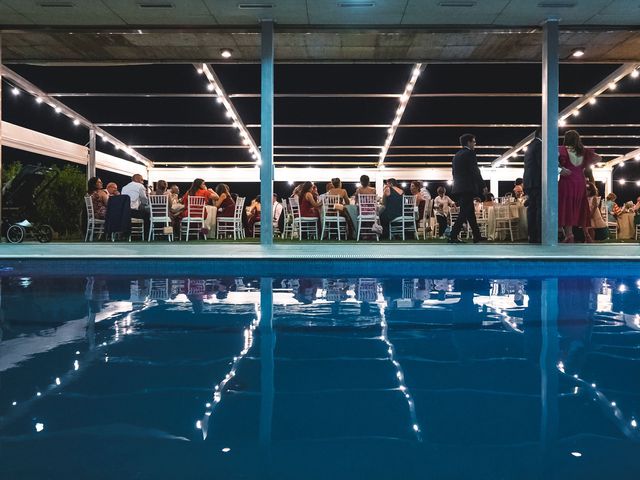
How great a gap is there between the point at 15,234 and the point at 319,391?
297 inches

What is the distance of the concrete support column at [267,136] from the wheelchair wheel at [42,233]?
3.20 meters

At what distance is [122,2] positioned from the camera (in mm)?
6875

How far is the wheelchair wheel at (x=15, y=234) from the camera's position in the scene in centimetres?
776

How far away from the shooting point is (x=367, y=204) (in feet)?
28.9

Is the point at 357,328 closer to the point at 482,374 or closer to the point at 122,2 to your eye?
the point at 482,374

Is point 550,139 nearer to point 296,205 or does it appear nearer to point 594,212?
point 594,212

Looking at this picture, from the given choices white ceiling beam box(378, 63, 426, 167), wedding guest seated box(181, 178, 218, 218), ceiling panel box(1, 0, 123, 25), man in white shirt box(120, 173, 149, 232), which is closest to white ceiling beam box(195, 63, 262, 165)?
wedding guest seated box(181, 178, 218, 218)

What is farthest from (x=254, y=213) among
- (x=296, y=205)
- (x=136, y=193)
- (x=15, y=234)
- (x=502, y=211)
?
(x=502, y=211)

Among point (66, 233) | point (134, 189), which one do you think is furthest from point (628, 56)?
point (66, 233)

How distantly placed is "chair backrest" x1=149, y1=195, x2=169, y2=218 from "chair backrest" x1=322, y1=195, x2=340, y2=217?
244 cm

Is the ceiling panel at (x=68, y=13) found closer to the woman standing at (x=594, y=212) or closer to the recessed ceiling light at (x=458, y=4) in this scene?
the recessed ceiling light at (x=458, y=4)

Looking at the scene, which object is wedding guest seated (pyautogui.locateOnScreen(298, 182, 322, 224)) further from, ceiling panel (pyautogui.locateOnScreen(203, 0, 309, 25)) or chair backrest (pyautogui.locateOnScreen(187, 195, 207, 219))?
ceiling panel (pyautogui.locateOnScreen(203, 0, 309, 25))

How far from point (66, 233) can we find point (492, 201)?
7792mm

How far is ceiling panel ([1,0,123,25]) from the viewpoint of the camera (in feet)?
22.6
